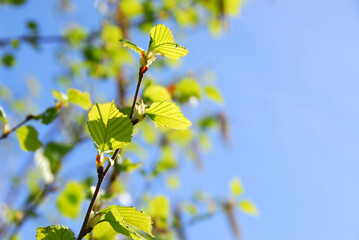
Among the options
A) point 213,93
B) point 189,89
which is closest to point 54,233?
point 189,89

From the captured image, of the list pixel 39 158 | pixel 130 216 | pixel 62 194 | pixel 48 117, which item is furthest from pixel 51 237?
pixel 62 194

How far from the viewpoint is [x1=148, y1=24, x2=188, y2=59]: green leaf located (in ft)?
1.25

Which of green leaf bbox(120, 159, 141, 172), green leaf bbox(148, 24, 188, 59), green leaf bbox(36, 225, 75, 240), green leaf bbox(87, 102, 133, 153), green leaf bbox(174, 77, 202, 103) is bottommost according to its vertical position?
green leaf bbox(36, 225, 75, 240)

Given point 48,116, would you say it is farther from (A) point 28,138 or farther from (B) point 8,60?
(B) point 8,60

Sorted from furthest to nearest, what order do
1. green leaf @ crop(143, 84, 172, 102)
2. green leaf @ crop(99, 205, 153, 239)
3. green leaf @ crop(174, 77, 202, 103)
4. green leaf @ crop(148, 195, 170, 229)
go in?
green leaf @ crop(174, 77, 202, 103) < green leaf @ crop(148, 195, 170, 229) < green leaf @ crop(143, 84, 172, 102) < green leaf @ crop(99, 205, 153, 239)

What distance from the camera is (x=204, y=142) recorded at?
2.44 m

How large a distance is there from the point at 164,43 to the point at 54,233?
255 millimetres

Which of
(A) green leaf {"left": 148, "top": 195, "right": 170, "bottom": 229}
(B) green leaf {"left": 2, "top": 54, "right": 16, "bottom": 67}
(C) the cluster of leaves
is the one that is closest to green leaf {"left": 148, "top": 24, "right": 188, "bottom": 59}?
(C) the cluster of leaves

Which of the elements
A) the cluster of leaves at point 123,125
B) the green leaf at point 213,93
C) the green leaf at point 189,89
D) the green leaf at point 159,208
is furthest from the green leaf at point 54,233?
the green leaf at point 213,93

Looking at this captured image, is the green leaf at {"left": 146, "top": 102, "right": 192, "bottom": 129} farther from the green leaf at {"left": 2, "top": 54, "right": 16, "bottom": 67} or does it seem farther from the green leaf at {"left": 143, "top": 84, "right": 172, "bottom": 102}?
the green leaf at {"left": 2, "top": 54, "right": 16, "bottom": 67}

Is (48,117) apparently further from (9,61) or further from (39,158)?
(9,61)

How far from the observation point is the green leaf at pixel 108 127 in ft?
1.17

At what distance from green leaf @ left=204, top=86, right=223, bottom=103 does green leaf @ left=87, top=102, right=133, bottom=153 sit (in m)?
0.89

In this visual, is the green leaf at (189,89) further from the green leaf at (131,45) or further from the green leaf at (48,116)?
the green leaf at (131,45)
